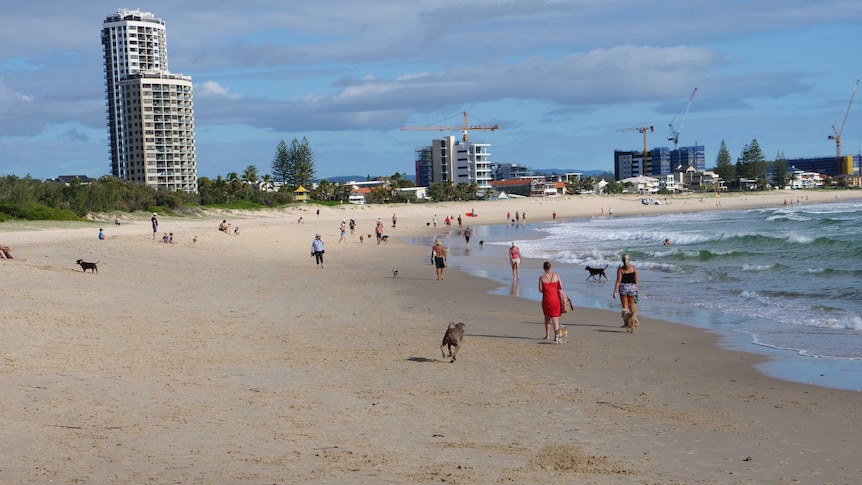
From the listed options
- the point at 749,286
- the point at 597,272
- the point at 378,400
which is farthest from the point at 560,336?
the point at 597,272

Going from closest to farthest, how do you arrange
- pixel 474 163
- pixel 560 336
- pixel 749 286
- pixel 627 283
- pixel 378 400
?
1. pixel 378 400
2. pixel 560 336
3. pixel 627 283
4. pixel 749 286
5. pixel 474 163

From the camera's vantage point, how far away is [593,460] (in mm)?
6359

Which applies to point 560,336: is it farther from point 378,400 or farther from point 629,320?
point 378,400

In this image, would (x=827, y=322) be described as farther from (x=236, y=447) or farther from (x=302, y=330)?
(x=236, y=447)

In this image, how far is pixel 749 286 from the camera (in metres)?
20.1

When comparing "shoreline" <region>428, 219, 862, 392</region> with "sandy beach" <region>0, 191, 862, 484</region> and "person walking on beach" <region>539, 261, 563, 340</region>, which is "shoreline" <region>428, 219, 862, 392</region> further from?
"person walking on beach" <region>539, 261, 563, 340</region>

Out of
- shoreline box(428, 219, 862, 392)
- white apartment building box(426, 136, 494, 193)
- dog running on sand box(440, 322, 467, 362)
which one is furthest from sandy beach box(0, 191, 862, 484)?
white apartment building box(426, 136, 494, 193)

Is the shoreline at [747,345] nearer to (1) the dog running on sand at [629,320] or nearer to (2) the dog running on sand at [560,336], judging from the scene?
(1) the dog running on sand at [629,320]

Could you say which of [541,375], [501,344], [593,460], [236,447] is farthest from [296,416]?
[501,344]

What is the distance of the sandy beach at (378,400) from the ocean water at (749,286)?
0.79 meters

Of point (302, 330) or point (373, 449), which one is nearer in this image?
point (373, 449)

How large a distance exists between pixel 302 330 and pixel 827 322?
28.0ft

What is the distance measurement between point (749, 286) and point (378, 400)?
1423cm

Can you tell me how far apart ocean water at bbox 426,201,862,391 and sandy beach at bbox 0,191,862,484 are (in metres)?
0.79
